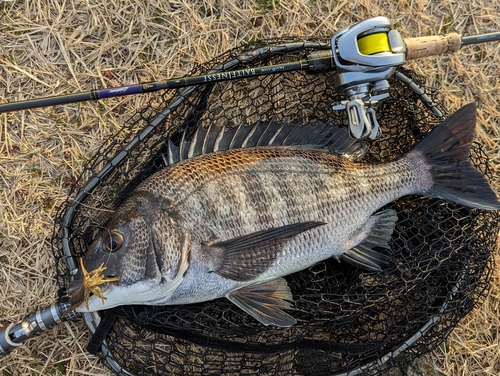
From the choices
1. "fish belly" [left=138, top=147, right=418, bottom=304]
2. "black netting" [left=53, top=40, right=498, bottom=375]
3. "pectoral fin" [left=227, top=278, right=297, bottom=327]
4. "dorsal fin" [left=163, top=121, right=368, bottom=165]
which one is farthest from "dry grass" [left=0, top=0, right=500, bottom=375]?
"pectoral fin" [left=227, top=278, right=297, bottom=327]

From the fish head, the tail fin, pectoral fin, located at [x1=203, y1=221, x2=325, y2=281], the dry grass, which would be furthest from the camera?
the dry grass

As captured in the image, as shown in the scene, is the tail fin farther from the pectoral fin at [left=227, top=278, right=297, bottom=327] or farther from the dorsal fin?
the pectoral fin at [left=227, top=278, right=297, bottom=327]

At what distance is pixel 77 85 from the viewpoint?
267 centimetres

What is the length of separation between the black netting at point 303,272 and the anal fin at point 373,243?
0.10 m

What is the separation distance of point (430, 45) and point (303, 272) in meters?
1.49

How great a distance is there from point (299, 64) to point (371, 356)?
1.77m

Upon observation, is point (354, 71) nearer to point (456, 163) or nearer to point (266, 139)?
point (266, 139)

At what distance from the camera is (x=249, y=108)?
9.05ft

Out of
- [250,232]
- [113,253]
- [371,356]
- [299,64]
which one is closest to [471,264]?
[371,356]

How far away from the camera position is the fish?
2.10m

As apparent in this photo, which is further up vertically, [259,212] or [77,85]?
[77,85]

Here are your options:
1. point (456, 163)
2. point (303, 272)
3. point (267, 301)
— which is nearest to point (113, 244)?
point (267, 301)

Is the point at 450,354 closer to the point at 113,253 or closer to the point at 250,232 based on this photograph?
the point at 250,232

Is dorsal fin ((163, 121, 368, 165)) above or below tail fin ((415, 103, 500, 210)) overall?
above
